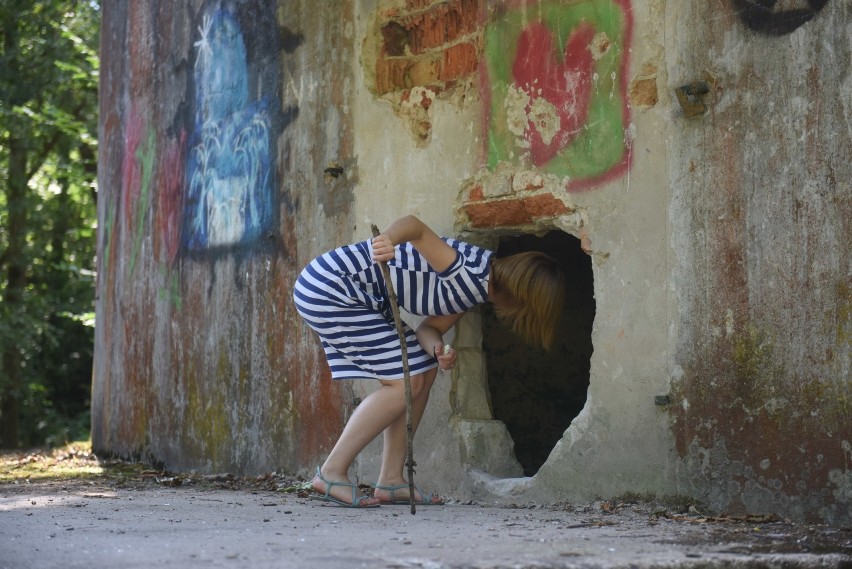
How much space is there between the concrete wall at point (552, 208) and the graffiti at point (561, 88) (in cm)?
1

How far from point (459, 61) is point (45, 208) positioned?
11.2 meters

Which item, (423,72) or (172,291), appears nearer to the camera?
(423,72)

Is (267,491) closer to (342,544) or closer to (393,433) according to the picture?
(393,433)

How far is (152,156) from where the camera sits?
332 inches

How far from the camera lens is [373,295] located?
205 inches

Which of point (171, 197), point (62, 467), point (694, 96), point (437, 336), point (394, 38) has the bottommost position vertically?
point (62, 467)

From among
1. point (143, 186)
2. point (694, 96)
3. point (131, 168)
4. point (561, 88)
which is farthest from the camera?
point (131, 168)

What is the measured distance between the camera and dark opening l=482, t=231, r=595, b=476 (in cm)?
675

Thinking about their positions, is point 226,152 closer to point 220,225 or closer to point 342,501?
point 220,225

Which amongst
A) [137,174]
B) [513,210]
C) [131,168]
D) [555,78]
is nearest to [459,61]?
[555,78]

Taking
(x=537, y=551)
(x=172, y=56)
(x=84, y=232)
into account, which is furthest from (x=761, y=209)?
(x=84, y=232)

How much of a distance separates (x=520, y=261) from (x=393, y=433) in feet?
3.26

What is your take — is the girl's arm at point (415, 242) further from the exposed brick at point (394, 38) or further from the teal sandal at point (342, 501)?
the exposed brick at point (394, 38)

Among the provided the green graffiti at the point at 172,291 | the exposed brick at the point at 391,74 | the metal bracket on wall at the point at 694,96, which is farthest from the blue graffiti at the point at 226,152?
the metal bracket on wall at the point at 694,96
